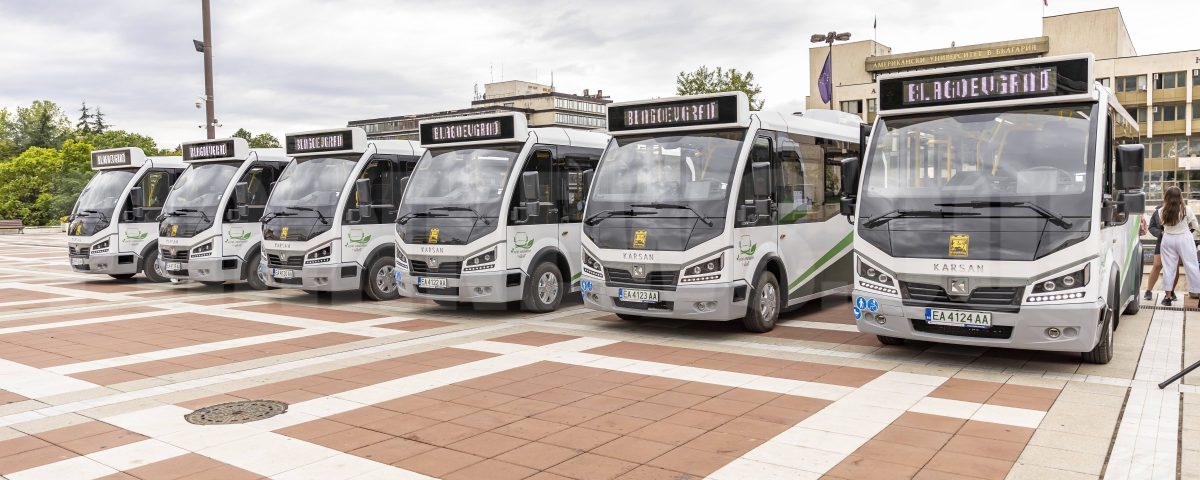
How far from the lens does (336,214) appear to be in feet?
44.6

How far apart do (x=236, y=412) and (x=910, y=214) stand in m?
6.07

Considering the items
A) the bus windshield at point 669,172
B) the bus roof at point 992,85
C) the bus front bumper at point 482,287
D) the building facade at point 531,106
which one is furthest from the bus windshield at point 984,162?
the building facade at point 531,106

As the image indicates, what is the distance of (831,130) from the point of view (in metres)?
12.3

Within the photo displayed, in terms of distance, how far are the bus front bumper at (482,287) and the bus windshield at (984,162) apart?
5.09 meters

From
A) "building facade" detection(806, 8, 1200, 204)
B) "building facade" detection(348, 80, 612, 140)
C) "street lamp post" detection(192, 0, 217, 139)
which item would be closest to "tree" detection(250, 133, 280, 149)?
"building facade" detection(348, 80, 612, 140)

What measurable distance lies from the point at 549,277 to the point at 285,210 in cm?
479

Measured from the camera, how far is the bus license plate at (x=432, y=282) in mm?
11836

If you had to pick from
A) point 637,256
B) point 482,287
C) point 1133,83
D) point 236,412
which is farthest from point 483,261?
point 1133,83

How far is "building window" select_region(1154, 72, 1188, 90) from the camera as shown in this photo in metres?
62.9

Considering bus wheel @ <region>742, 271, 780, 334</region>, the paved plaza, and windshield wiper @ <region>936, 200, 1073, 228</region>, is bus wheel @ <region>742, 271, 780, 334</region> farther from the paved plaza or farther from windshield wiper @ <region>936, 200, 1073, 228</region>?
windshield wiper @ <region>936, 200, 1073, 228</region>

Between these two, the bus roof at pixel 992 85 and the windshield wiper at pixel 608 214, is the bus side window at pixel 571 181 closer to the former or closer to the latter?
the windshield wiper at pixel 608 214

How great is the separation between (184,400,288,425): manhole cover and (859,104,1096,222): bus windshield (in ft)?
18.2

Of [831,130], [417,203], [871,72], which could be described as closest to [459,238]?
[417,203]

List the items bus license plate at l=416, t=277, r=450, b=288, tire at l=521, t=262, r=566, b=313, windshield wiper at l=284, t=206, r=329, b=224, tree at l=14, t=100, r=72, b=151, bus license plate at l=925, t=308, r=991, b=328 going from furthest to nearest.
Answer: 1. tree at l=14, t=100, r=72, b=151
2. windshield wiper at l=284, t=206, r=329, b=224
3. tire at l=521, t=262, r=566, b=313
4. bus license plate at l=416, t=277, r=450, b=288
5. bus license plate at l=925, t=308, r=991, b=328
